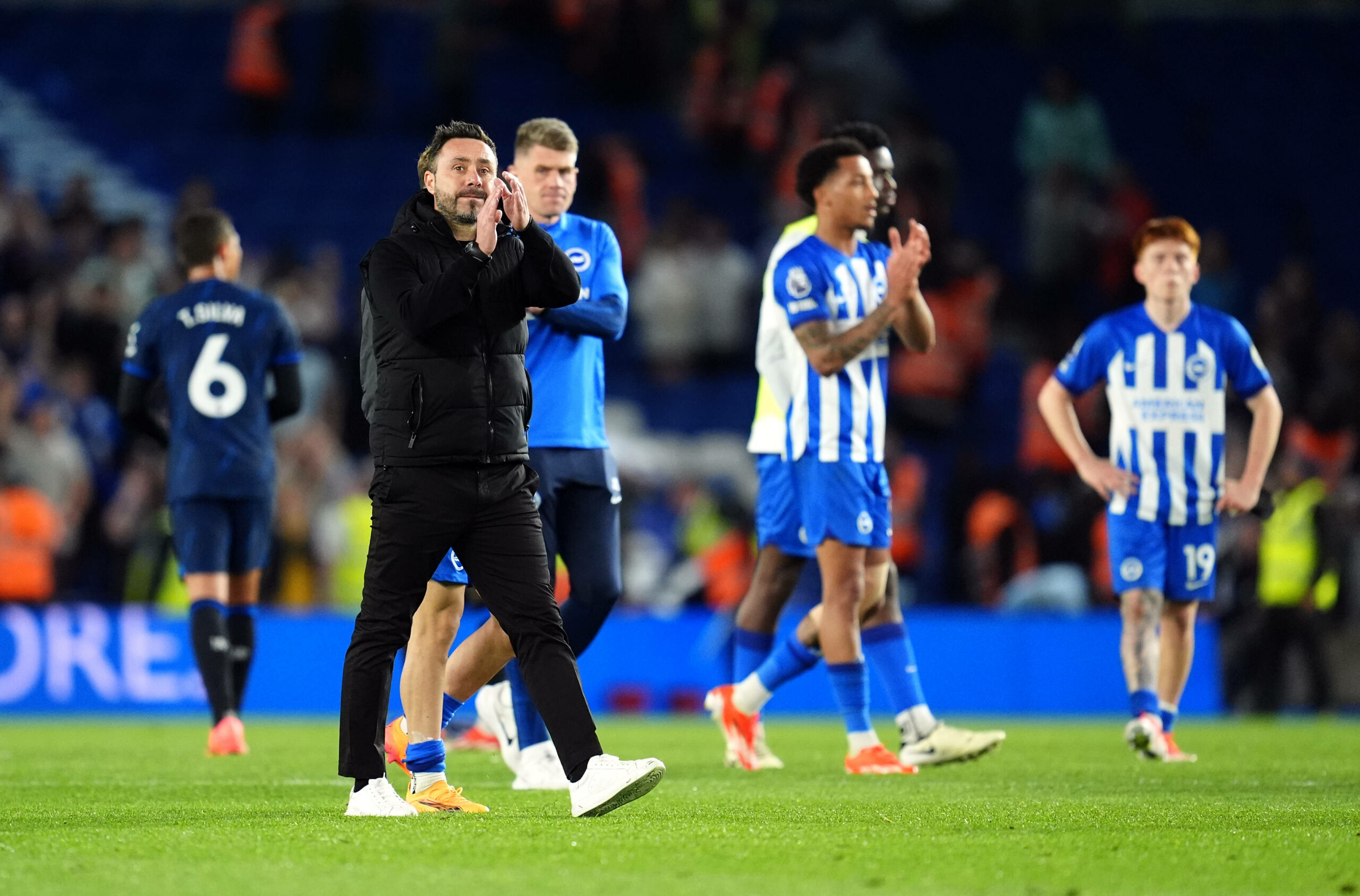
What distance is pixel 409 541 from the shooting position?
5.83 metres

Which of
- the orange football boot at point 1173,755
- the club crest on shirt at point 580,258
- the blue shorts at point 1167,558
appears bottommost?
the orange football boot at point 1173,755

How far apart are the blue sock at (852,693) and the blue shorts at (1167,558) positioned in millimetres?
1801

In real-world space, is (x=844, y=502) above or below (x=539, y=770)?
above

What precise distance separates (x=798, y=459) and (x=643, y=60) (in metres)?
15.2

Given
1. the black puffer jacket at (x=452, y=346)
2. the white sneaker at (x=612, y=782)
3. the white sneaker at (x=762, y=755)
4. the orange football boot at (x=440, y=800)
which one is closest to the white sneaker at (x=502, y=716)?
the white sneaker at (x=762, y=755)

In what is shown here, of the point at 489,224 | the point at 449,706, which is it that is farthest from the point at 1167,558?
the point at 489,224

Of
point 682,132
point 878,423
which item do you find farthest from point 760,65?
point 878,423

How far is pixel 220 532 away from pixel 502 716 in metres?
2.12

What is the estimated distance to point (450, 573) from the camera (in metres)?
6.47

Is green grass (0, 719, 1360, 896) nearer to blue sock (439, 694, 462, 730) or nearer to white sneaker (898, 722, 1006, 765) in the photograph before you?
white sneaker (898, 722, 1006, 765)

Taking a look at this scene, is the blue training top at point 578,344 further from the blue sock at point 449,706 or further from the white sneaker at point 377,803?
the white sneaker at point 377,803

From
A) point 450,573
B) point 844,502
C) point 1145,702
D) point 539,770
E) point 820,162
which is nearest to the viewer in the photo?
point 450,573

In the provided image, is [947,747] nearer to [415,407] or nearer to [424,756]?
[424,756]

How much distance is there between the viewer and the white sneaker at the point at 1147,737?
8.95 m
